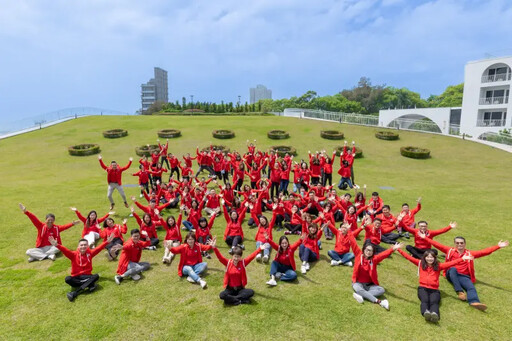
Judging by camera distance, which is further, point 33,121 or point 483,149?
point 33,121

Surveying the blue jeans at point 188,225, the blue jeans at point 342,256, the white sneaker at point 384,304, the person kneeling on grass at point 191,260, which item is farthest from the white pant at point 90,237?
the white sneaker at point 384,304

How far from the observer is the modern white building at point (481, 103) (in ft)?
120

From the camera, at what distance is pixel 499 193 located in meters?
15.8

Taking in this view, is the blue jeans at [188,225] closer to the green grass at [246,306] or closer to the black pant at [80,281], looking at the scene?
the green grass at [246,306]

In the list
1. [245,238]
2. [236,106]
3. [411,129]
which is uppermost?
[236,106]

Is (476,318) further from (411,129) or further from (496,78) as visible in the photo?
(496,78)

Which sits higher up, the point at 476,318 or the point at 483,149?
the point at 483,149

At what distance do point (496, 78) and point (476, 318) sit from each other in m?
44.3

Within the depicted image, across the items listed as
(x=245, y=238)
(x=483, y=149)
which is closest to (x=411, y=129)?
(x=483, y=149)

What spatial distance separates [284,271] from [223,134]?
27381mm

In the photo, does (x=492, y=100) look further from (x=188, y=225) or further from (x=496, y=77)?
(x=188, y=225)

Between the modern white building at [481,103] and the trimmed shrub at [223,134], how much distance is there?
20758 mm

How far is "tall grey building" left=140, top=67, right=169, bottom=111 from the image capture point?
574 feet

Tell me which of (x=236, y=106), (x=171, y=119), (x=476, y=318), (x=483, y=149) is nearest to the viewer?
(x=476, y=318)
